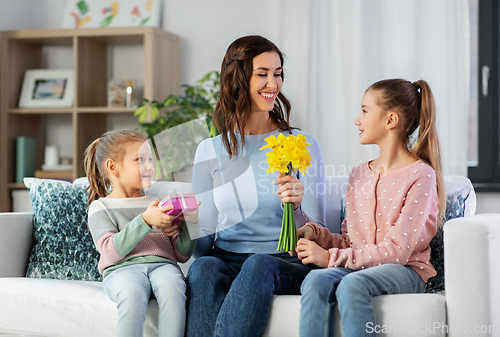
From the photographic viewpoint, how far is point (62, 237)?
1872 millimetres

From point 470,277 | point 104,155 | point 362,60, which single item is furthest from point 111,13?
point 470,277

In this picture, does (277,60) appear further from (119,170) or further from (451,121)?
(451,121)

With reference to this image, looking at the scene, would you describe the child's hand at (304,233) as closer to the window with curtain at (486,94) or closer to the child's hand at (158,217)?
the child's hand at (158,217)

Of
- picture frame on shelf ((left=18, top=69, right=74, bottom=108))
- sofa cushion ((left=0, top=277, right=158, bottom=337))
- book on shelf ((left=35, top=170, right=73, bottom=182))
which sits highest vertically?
→ picture frame on shelf ((left=18, top=69, right=74, bottom=108))

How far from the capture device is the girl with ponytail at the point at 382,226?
4.23 ft

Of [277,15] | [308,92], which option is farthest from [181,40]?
[308,92]

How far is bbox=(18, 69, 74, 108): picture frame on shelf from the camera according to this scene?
3293 mm

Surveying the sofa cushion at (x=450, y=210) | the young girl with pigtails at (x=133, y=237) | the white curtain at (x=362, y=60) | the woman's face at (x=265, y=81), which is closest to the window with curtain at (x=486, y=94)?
the white curtain at (x=362, y=60)

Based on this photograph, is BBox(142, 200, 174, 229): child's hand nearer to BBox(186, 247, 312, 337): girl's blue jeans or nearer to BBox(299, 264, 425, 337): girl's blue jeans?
BBox(186, 247, 312, 337): girl's blue jeans

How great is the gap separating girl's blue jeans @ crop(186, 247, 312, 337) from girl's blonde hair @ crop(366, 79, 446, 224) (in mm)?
487

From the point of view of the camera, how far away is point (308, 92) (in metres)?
3.15

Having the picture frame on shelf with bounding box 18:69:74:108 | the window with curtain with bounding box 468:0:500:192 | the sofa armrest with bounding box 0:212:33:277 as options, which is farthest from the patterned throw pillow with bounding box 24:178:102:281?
the window with curtain with bounding box 468:0:500:192

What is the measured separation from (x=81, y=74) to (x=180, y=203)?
6.76ft

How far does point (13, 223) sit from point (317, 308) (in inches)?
46.1
